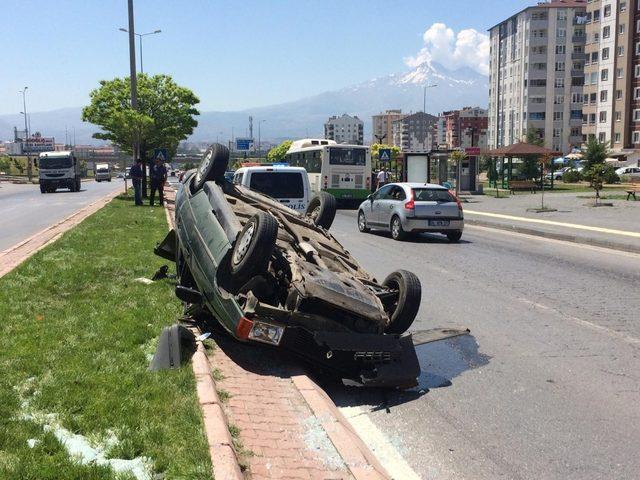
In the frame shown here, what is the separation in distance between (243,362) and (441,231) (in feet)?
39.5

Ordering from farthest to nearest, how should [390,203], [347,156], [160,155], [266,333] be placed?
[347,156] < [160,155] < [390,203] < [266,333]

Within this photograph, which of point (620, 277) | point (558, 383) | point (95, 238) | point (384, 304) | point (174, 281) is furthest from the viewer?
point (95, 238)

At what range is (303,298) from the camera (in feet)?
18.5

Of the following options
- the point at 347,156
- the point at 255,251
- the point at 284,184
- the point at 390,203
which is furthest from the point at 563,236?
the point at 347,156

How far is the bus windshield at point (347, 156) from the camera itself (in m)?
31.4

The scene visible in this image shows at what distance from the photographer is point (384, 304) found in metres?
6.64

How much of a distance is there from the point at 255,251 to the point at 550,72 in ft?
391

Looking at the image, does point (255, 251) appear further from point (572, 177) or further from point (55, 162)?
point (572, 177)

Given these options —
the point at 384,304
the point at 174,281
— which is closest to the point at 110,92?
the point at 174,281

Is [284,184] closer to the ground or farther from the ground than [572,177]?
farther from the ground

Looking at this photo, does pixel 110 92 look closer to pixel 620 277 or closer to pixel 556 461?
pixel 620 277

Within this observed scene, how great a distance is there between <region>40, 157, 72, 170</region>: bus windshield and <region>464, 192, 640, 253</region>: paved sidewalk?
85.4 ft

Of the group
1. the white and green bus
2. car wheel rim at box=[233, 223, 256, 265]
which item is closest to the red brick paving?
car wheel rim at box=[233, 223, 256, 265]

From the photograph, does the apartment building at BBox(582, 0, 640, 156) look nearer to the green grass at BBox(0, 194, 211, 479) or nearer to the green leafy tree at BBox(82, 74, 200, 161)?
the green leafy tree at BBox(82, 74, 200, 161)
